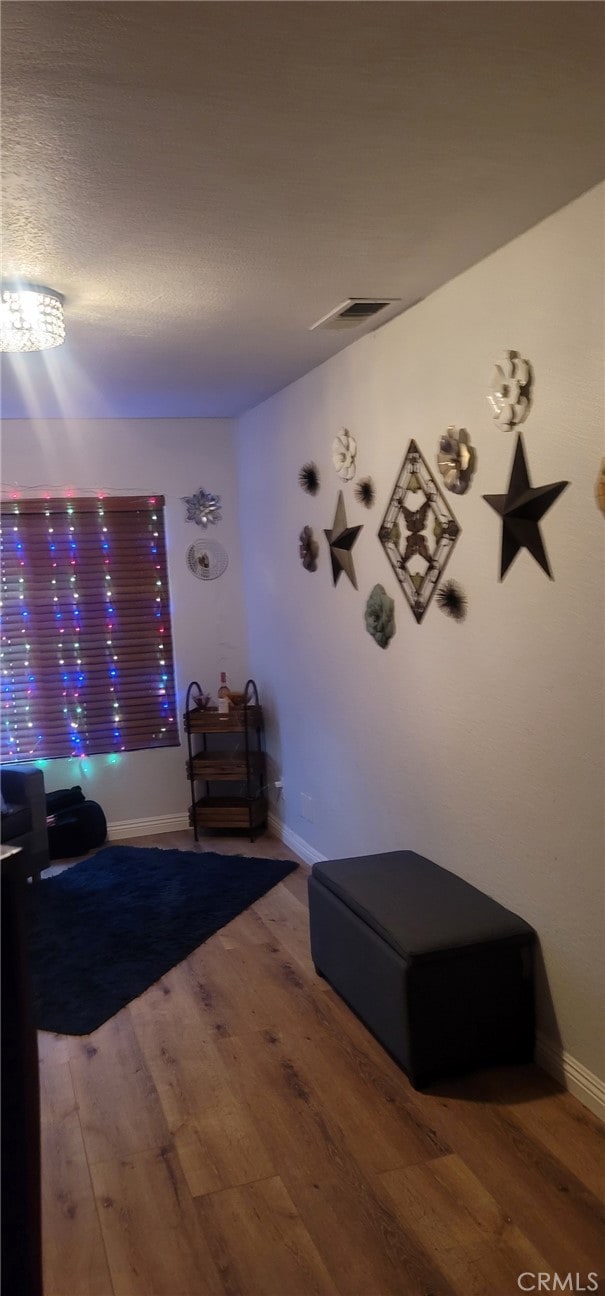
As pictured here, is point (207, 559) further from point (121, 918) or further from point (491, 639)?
point (491, 639)

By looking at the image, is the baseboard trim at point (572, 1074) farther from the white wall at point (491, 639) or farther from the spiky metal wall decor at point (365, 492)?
the spiky metal wall decor at point (365, 492)

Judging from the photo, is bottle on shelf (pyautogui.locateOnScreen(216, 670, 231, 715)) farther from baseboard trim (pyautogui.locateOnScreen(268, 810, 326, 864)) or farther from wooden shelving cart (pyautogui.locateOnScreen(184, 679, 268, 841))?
baseboard trim (pyautogui.locateOnScreen(268, 810, 326, 864))

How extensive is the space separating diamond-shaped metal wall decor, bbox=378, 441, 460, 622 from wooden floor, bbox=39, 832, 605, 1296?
1533mm

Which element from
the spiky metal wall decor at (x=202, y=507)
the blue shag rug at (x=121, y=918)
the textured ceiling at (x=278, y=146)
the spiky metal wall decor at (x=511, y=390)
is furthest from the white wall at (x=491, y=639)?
the spiky metal wall decor at (x=202, y=507)

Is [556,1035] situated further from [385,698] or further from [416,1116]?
[385,698]

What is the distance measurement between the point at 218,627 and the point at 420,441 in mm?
2568

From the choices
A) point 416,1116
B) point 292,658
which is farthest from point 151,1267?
point 292,658

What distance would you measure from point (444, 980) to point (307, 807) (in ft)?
7.11

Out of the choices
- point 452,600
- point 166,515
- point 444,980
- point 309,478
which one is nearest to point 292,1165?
point 444,980

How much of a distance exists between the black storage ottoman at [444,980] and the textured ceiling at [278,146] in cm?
196

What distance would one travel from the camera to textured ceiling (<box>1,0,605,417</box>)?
1.51m

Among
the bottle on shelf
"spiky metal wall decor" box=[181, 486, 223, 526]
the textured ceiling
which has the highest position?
the textured ceiling

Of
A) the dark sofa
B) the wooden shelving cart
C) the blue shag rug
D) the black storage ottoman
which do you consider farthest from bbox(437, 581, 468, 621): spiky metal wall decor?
the dark sofa

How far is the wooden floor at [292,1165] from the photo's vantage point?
2.07 metres
